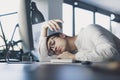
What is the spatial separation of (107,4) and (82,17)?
0.23 m

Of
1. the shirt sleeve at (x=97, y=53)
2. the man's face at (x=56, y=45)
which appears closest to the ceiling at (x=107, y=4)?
the man's face at (x=56, y=45)

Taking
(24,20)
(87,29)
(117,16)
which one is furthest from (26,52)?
(117,16)

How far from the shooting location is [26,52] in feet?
4.73

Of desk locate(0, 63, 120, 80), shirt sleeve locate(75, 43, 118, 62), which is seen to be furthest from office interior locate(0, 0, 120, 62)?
desk locate(0, 63, 120, 80)

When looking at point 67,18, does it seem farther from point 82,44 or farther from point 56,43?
point 82,44

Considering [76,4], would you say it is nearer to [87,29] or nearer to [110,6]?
[110,6]

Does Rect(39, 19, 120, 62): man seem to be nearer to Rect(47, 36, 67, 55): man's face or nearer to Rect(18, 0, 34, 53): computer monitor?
Rect(47, 36, 67, 55): man's face

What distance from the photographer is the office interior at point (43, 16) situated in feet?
4.40

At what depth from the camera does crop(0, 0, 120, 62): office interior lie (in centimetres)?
134

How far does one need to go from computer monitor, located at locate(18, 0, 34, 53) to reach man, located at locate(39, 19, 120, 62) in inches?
10.7

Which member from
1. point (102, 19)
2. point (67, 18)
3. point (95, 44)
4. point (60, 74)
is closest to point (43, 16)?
point (67, 18)

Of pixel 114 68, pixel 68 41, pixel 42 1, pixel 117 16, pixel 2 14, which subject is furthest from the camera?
pixel 42 1

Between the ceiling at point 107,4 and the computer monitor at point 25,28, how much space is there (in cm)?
69

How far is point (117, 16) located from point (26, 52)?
2.81ft
